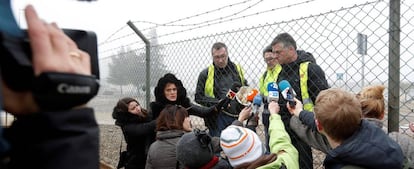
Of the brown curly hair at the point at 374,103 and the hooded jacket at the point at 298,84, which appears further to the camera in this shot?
the hooded jacket at the point at 298,84

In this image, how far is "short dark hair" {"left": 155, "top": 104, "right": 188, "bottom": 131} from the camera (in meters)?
3.25

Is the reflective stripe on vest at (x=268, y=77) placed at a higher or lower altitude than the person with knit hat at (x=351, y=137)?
higher

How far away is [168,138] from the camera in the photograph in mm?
3191

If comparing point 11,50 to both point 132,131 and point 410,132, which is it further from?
point 132,131

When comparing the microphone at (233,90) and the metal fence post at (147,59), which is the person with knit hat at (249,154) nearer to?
the microphone at (233,90)

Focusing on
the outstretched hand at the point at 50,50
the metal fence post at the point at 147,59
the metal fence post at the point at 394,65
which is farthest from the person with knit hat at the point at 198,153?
the metal fence post at the point at 147,59

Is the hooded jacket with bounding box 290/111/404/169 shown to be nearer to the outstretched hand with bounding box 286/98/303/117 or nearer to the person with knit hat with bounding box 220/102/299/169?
the person with knit hat with bounding box 220/102/299/169

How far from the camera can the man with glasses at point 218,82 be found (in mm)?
3807

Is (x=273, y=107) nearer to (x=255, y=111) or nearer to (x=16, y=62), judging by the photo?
(x=255, y=111)

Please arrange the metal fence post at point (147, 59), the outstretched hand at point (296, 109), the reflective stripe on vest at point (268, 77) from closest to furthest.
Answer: the outstretched hand at point (296, 109)
the reflective stripe on vest at point (268, 77)
the metal fence post at point (147, 59)

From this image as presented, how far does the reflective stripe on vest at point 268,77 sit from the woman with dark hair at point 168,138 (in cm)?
72

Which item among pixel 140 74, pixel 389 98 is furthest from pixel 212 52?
pixel 389 98

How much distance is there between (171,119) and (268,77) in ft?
3.08

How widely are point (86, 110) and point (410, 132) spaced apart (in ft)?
7.76
